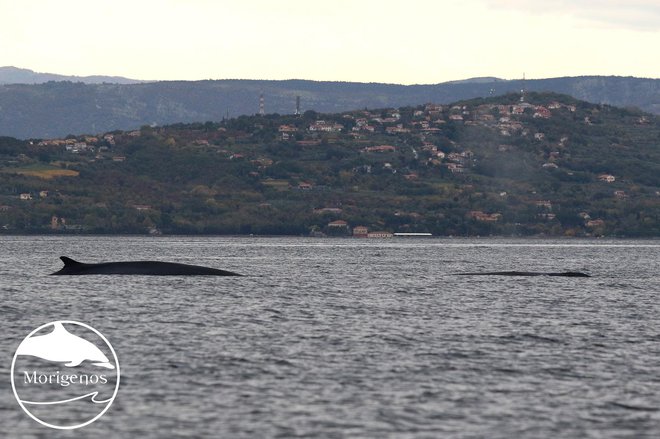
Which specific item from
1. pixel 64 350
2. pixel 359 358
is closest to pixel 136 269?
pixel 64 350

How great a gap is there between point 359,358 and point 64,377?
48.0 feet

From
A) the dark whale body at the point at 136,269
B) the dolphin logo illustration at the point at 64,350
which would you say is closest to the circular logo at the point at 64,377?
the dolphin logo illustration at the point at 64,350

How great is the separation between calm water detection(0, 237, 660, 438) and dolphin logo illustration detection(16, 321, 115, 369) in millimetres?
1258

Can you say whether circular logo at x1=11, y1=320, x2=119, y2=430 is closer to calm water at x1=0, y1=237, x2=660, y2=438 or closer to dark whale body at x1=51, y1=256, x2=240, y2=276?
calm water at x1=0, y1=237, x2=660, y2=438

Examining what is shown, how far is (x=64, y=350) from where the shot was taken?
207 feet

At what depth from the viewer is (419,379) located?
56719 mm

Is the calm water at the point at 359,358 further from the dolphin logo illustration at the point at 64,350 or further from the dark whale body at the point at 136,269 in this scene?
the dark whale body at the point at 136,269

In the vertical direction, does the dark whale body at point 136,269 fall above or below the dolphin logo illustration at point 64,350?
below

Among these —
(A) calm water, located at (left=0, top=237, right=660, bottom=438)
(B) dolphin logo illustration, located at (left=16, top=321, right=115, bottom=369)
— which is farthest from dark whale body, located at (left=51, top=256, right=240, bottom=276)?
(B) dolphin logo illustration, located at (left=16, top=321, right=115, bottom=369)

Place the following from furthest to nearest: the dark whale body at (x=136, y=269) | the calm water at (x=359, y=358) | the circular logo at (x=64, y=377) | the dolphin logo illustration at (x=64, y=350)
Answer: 1. the dark whale body at (x=136, y=269)
2. the dolphin logo illustration at (x=64, y=350)
3. the circular logo at (x=64, y=377)
4. the calm water at (x=359, y=358)

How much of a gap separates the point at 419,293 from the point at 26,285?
34.0 m

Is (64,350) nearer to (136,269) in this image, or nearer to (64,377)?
(64,377)

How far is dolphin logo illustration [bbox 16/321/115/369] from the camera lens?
60513 millimetres

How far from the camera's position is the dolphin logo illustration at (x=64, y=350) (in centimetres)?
6051
